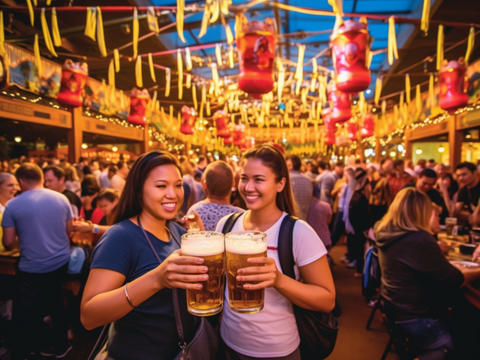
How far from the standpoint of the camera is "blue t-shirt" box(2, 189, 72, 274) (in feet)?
8.17

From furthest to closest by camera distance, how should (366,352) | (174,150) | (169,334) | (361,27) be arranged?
1. (174,150)
2. (361,27)
3. (366,352)
4. (169,334)

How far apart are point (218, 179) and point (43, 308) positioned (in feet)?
5.93

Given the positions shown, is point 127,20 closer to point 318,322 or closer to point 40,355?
point 40,355

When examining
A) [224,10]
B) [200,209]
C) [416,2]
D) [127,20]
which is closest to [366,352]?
[200,209]

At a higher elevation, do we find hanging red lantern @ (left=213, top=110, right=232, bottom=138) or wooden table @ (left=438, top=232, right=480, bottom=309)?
hanging red lantern @ (left=213, top=110, right=232, bottom=138)

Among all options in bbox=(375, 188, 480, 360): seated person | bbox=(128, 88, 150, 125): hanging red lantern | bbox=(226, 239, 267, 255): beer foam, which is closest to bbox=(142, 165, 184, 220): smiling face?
bbox=(226, 239, 267, 255): beer foam

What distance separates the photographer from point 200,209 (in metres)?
2.53

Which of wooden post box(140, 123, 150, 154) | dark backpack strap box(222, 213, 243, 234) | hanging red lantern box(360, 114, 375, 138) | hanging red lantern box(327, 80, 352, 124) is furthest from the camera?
wooden post box(140, 123, 150, 154)

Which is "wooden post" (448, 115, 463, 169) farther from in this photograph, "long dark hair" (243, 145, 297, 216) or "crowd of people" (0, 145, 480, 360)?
"long dark hair" (243, 145, 297, 216)

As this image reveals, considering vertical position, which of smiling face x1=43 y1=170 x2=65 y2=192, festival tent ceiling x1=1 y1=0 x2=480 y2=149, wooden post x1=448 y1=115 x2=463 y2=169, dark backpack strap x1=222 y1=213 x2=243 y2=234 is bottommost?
dark backpack strap x1=222 y1=213 x2=243 y2=234

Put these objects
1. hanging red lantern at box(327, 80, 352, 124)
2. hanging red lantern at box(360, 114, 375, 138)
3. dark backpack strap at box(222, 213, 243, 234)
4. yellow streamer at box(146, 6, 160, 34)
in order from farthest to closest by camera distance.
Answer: hanging red lantern at box(360, 114, 375, 138) < hanging red lantern at box(327, 80, 352, 124) < yellow streamer at box(146, 6, 160, 34) < dark backpack strap at box(222, 213, 243, 234)

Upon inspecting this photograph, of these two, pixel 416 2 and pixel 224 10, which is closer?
pixel 224 10

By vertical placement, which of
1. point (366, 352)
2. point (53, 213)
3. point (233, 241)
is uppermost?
point (233, 241)

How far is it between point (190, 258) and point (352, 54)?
3.07 metres
